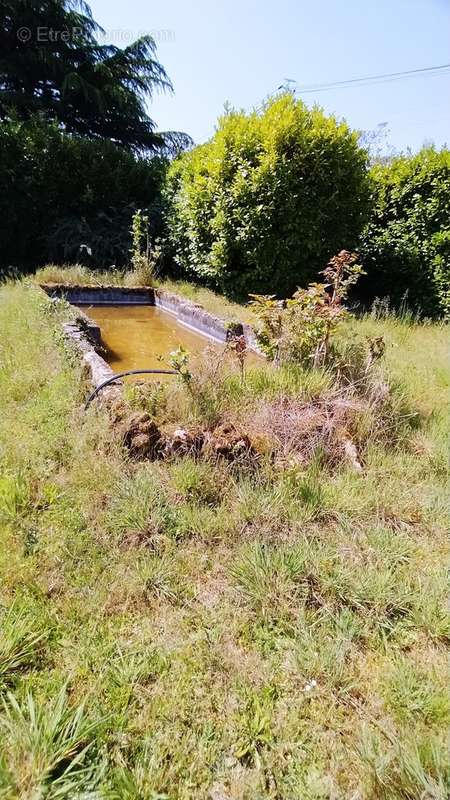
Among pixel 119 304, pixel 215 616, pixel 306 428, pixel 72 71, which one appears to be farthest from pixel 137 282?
pixel 72 71

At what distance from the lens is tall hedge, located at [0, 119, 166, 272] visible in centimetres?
771

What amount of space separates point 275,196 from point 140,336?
276 cm

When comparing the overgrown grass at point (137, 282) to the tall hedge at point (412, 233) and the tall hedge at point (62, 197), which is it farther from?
the tall hedge at point (412, 233)

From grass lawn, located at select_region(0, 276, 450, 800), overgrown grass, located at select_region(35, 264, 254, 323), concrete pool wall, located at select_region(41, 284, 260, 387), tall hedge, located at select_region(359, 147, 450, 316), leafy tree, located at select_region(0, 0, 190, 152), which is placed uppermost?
leafy tree, located at select_region(0, 0, 190, 152)

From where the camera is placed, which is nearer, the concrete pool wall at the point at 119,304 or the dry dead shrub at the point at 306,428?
the dry dead shrub at the point at 306,428

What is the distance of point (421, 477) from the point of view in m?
2.65

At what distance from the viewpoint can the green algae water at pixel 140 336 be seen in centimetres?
430

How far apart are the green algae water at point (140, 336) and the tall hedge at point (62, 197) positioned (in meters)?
2.20

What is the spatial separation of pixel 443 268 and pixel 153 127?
12461 mm

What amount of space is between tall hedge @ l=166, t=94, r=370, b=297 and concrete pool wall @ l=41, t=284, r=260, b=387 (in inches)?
38.5

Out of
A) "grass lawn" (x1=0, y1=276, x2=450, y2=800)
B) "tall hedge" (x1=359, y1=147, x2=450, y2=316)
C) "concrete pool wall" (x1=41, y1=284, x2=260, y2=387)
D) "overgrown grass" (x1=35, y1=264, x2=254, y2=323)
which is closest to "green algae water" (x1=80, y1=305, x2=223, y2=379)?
"concrete pool wall" (x1=41, y1=284, x2=260, y2=387)

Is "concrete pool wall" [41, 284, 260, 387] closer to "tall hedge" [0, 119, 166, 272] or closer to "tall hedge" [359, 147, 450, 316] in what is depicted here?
"tall hedge" [0, 119, 166, 272]

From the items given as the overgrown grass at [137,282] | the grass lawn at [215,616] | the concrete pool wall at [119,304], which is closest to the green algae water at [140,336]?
the concrete pool wall at [119,304]

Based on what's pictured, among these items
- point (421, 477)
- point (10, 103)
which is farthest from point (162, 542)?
point (10, 103)
